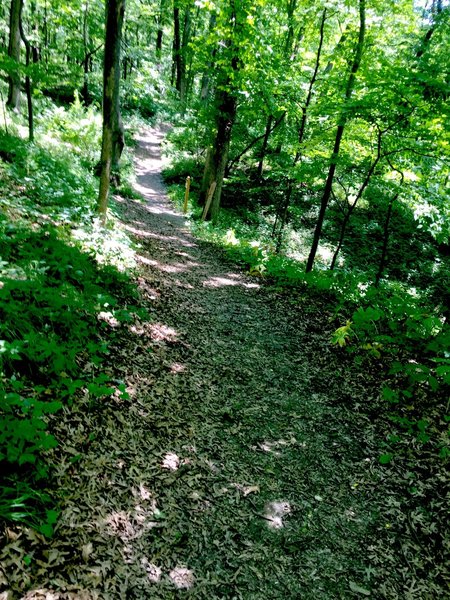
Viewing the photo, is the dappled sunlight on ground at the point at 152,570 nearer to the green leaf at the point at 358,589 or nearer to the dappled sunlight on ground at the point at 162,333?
the green leaf at the point at 358,589

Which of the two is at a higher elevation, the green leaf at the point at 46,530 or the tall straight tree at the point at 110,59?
the tall straight tree at the point at 110,59

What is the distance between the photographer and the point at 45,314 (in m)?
3.87

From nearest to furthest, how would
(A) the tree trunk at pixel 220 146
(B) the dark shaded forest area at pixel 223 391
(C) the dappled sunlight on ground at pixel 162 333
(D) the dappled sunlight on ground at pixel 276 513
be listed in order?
(B) the dark shaded forest area at pixel 223 391, (D) the dappled sunlight on ground at pixel 276 513, (C) the dappled sunlight on ground at pixel 162 333, (A) the tree trunk at pixel 220 146

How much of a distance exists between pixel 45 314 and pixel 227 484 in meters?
2.48

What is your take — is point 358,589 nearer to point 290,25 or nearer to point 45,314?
point 45,314

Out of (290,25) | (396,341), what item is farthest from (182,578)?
(290,25)

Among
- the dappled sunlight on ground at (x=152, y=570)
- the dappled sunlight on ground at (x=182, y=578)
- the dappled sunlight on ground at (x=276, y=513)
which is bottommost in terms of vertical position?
the dappled sunlight on ground at (x=276, y=513)

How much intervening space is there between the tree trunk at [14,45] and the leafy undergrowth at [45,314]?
5358 millimetres

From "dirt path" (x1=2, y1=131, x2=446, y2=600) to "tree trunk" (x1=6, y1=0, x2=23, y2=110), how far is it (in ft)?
32.1

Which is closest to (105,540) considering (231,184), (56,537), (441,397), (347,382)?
(56,537)

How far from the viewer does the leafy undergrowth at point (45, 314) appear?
2.58m

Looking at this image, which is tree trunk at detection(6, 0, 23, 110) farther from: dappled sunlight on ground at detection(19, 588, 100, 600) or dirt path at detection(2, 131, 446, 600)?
dappled sunlight on ground at detection(19, 588, 100, 600)

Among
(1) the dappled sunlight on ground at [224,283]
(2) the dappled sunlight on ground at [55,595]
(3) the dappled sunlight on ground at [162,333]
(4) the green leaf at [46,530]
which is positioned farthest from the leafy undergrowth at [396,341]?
(4) the green leaf at [46,530]

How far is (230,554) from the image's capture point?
286cm
